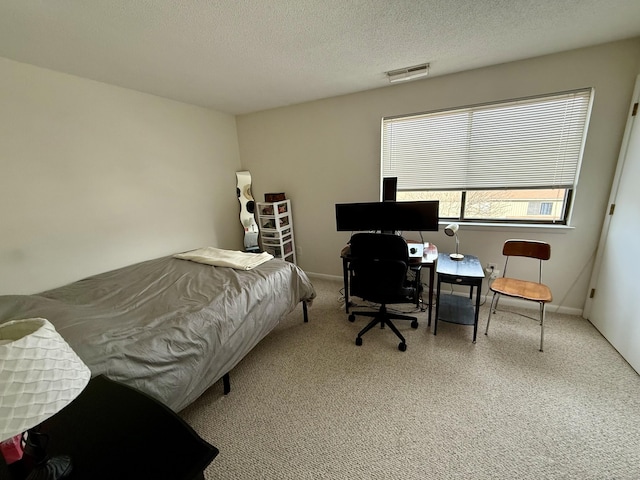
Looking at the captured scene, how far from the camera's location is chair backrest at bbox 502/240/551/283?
7.30 feet

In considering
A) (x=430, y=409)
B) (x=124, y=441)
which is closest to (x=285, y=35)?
(x=124, y=441)

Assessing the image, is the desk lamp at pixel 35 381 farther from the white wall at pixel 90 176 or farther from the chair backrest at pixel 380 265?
the white wall at pixel 90 176

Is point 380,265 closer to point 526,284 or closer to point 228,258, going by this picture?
point 526,284

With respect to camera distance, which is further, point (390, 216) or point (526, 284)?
point (390, 216)

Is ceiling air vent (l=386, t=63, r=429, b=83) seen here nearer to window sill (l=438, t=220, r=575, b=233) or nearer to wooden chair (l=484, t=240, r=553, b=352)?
window sill (l=438, t=220, r=575, b=233)

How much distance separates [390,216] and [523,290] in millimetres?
1264

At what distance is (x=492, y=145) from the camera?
247cm

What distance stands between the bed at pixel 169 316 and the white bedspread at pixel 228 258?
0.07m

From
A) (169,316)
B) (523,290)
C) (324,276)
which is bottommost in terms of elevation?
(324,276)

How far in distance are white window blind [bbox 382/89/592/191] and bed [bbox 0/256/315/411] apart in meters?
1.77

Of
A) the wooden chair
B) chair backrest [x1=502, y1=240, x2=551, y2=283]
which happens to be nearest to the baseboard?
the wooden chair

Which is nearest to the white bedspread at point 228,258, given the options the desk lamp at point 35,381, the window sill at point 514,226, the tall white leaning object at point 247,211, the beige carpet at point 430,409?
the beige carpet at point 430,409

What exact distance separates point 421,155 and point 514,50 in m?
1.05

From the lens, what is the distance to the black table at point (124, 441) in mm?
706
